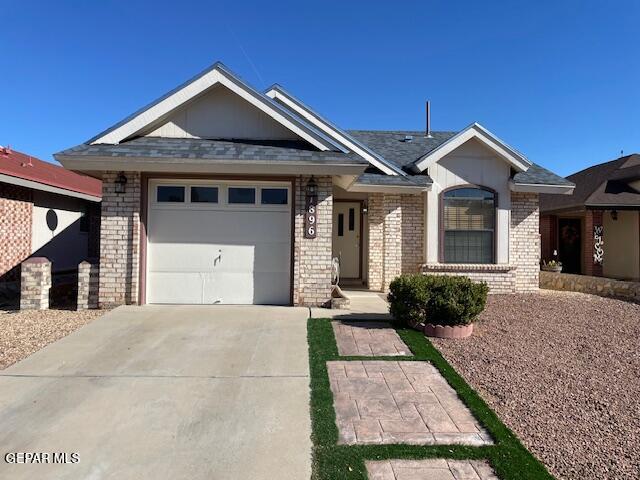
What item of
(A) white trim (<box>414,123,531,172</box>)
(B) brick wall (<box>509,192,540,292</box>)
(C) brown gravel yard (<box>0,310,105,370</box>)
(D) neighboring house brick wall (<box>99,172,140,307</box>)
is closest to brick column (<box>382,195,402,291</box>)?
(A) white trim (<box>414,123,531,172</box>)

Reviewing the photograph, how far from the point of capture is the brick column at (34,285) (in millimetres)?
8312

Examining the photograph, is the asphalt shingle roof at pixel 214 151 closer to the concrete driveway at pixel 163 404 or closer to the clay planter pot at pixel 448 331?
the concrete driveway at pixel 163 404

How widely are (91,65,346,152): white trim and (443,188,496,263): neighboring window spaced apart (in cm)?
456

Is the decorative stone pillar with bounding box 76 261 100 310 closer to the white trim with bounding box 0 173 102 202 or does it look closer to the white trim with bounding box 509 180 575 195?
the white trim with bounding box 0 173 102 202

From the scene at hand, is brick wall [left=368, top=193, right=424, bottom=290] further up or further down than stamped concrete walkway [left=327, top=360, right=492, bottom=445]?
further up

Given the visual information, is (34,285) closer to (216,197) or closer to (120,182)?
(120,182)

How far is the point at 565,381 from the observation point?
15.9ft

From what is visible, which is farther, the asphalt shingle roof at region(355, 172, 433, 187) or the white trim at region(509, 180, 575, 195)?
the white trim at region(509, 180, 575, 195)

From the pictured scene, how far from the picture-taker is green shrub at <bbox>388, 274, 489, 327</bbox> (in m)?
6.53

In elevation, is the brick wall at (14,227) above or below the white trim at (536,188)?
below

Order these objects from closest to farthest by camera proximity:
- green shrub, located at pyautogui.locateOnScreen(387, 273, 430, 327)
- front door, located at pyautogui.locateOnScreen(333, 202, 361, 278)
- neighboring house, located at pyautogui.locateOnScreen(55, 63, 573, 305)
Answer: green shrub, located at pyautogui.locateOnScreen(387, 273, 430, 327) → neighboring house, located at pyautogui.locateOnScreen(55, 63, 573, 305) → front door, located at pyautogui.locateOnScreen(333, 202, 361, 278)

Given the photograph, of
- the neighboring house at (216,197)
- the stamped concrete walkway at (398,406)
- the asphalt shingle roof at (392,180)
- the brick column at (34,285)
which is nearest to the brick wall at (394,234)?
the asphalt shingle roof at (392,180)

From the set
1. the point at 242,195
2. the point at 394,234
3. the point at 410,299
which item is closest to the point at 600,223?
the point at 394,234

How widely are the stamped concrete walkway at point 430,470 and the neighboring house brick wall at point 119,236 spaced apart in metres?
6.71
